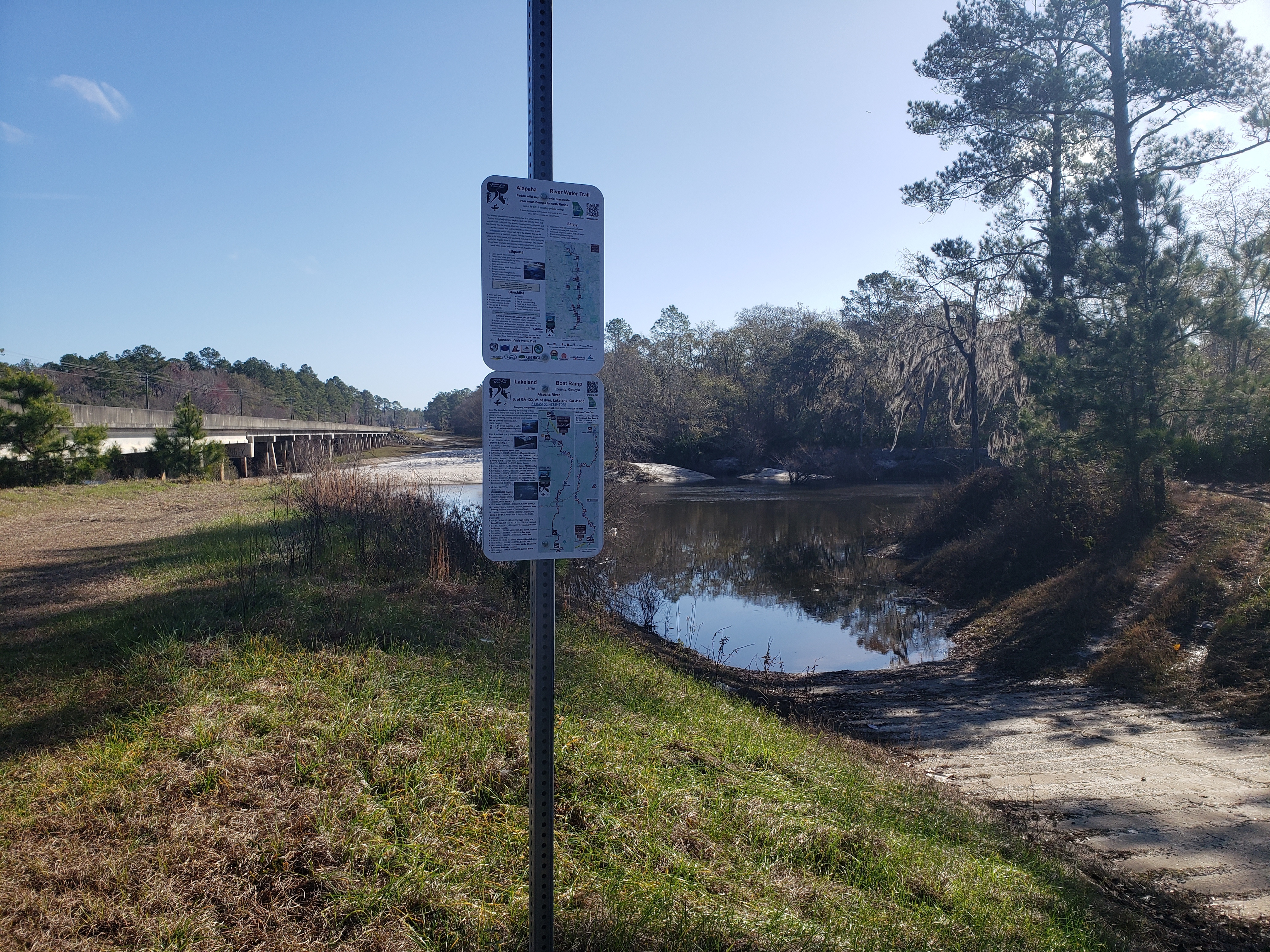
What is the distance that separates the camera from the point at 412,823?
3.52 meters

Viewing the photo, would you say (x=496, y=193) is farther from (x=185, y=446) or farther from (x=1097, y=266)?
(x=185, y=446)

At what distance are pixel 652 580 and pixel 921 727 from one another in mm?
9988

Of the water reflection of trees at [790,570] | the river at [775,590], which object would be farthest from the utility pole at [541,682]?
the water reflection of trees at [790,570]

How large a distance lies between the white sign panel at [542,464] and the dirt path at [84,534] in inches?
257

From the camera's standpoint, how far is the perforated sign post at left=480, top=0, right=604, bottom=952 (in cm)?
261

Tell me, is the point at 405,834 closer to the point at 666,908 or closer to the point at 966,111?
the point at 666,908

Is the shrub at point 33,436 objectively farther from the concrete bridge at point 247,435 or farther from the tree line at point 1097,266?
the tree line at point 1097,266

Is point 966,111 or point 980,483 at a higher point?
point 966,111

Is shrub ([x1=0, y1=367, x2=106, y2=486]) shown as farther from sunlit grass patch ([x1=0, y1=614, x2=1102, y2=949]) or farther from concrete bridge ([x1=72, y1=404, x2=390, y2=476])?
sunlit grass patch ([x1=0, y1=614, x2=1102, y2=949])

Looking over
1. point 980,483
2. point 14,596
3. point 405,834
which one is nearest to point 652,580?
point 980,483

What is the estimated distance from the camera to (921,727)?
28.8 ft

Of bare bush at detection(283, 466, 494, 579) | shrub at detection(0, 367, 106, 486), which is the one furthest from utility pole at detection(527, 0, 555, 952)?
shrub at detection(0, 367, 106, 486)

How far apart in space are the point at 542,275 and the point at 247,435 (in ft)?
175

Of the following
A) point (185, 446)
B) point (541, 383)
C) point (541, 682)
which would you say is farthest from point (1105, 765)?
point (185, 446)
